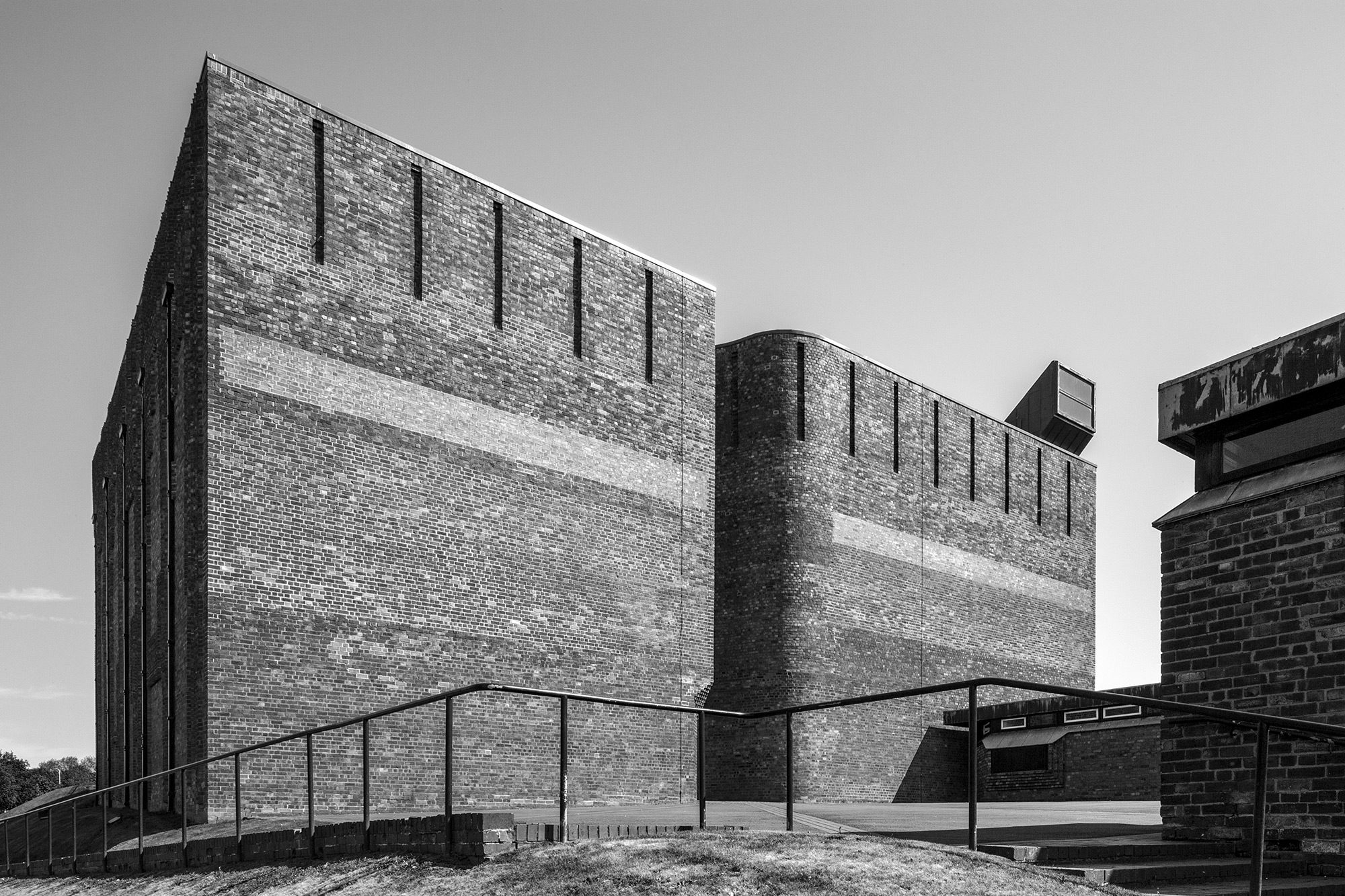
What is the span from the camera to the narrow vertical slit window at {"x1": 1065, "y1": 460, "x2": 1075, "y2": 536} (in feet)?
A: 105

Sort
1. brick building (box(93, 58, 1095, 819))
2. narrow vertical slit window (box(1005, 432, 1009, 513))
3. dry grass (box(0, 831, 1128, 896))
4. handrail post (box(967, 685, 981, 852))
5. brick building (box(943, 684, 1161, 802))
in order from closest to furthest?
1. dry grass (box(0, 831, 1128, 896))
2. handrail post (box(967, 685, 981, 852))
3. brick building (box(93, 58, 1095, 819))
4. brick building (box(943, 684, 1161, 802))
5. narrow vertical slit window (box(1005, 432, 1009, 513))

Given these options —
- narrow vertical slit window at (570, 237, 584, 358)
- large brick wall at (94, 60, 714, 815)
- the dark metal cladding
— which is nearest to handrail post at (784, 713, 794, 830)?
the dark metal cladding

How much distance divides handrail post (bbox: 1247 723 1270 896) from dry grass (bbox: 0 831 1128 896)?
2.19 feet

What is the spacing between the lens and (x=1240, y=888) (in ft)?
22.6

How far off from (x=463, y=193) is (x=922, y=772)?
14612 mm

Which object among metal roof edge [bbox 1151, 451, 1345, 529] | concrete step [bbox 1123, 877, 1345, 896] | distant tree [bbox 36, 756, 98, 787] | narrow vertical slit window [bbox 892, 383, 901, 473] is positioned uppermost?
narrow vertical slit window [bbox 892, 383, 901, 473]

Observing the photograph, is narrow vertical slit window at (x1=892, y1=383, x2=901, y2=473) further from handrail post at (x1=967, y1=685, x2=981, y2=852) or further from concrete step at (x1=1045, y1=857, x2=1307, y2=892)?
handrail post at (x1=967, y1=685, x2=981, y2=852)

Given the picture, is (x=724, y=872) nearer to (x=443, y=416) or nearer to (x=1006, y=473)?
(x=443, y=416)

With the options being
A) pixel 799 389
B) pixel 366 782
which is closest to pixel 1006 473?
pixel 799 389

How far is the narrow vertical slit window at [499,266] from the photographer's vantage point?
18.6 meters

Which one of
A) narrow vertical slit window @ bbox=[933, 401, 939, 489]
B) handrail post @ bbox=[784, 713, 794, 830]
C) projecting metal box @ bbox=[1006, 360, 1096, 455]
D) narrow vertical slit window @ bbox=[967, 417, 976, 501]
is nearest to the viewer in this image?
handrail post @ bbox=[784, 713, 794, 830]

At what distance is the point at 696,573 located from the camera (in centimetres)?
2100

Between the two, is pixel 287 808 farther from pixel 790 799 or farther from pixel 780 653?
pixel 780 653

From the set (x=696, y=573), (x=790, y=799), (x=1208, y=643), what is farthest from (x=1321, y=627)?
(x=696, y=573)
